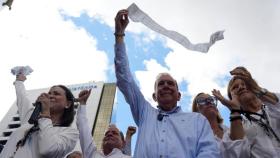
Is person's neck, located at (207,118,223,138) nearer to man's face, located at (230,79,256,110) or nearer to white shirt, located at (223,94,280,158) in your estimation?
man's face, located at (230,79,256,110)

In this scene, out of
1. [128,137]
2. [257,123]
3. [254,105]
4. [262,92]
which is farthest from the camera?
[128,137]

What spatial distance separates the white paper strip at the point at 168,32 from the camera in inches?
191

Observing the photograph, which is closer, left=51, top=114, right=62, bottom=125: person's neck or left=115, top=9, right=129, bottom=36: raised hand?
left=115, top=9, right=129, bottom=36: raised hand

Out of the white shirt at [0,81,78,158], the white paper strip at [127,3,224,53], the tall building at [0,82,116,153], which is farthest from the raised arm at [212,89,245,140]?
the tall building at [0,82,116,153]

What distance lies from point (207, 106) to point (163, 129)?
6.15 ft

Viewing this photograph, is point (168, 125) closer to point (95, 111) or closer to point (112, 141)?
point (112, 141)

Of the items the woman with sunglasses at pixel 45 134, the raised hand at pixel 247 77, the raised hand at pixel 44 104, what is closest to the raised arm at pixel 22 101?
the woman with sunglasses at pixel 45 134

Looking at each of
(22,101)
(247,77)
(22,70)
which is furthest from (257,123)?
(22,70)

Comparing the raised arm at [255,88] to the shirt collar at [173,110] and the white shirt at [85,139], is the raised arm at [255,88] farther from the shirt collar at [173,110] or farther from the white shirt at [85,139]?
the white shirt at [85,139]

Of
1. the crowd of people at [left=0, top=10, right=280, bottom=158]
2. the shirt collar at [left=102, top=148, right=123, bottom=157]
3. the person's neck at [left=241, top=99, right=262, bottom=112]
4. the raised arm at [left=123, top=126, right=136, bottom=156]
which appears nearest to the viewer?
the crowd of people at [left=0, top=10, right=280, bottom=158]

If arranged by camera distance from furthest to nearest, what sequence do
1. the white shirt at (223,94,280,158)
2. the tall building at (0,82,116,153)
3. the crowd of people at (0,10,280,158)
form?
1. the tall building at (0,82,116,153)
2. the white shirt at (223,94,280,158)
3. the crowd of people at (0,10,280,158)

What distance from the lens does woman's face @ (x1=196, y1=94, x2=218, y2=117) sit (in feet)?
18.5

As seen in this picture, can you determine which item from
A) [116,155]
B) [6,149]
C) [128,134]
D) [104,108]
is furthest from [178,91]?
[104,108]

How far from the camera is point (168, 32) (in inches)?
201
